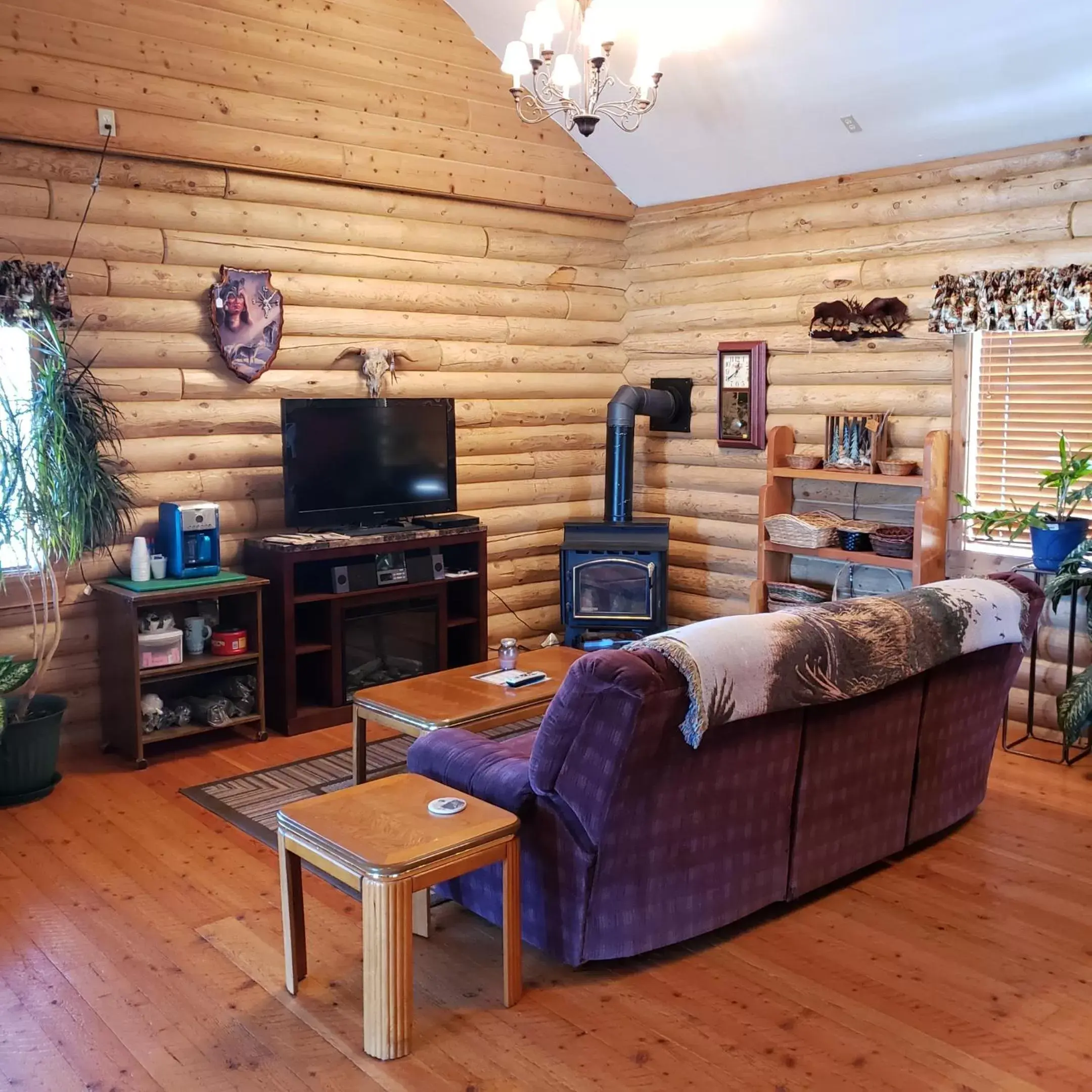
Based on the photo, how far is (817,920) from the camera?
3.56 m

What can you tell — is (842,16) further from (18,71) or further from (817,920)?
(817,920)

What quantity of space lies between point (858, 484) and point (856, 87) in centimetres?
205

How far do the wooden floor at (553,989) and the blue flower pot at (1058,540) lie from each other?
133 cm

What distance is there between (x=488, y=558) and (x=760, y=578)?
164cm

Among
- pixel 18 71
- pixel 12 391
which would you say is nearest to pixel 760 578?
pixel 12 391

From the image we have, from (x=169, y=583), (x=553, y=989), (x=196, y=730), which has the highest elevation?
(x=169, y=583)

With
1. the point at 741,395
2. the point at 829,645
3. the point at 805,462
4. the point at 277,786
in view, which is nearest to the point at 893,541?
the point at 805,462

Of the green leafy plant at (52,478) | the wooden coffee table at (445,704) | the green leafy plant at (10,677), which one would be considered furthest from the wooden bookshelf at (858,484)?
the green leafy plant at (10,677)

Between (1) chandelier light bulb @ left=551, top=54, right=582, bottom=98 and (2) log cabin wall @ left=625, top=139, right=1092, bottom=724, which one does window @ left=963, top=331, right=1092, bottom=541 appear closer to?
(2) log cabin wall @ left=625, top=139, right=1092, bottom=724

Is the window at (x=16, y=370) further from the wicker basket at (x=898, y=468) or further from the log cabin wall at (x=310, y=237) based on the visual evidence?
the wicker basket at (x=898, y=468)

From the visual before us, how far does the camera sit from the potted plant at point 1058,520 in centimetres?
495

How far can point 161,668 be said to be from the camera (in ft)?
16.3

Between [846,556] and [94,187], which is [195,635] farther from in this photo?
[846,556]

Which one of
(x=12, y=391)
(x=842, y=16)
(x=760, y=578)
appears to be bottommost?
(x=760, y=578)
